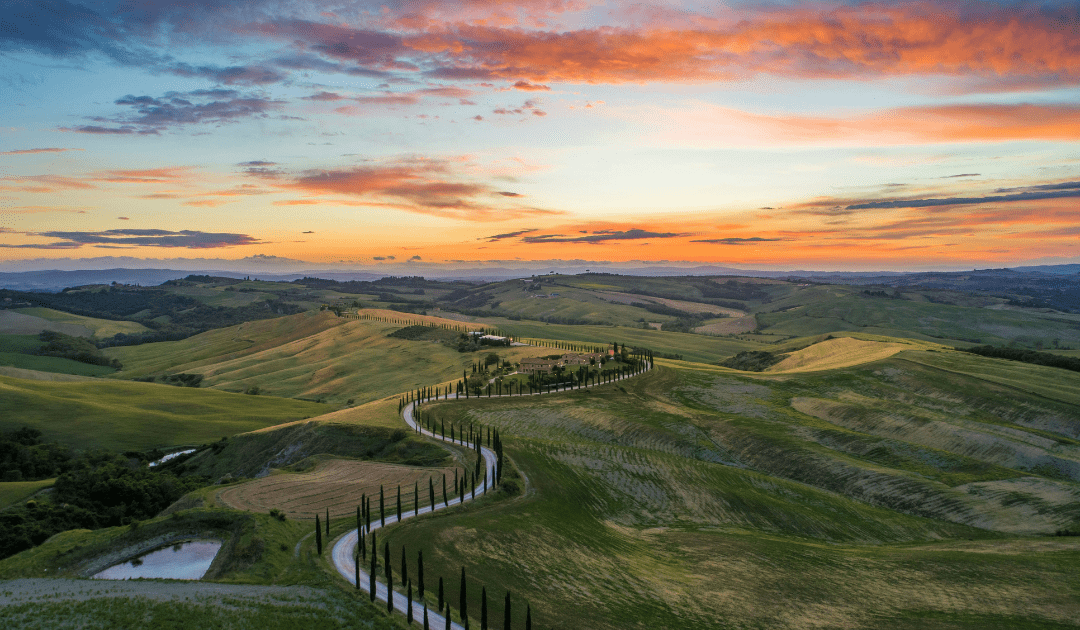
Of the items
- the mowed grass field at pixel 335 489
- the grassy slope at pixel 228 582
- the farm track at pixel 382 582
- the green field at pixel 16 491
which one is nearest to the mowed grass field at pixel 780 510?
the farm track at pixel 382 582

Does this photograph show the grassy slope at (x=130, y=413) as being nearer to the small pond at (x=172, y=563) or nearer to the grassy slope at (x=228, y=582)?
the grassy slope at (x=228, y=582)

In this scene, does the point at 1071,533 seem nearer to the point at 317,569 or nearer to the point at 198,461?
the point at 317,569

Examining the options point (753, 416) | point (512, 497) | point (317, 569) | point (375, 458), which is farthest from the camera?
point (753, 416)

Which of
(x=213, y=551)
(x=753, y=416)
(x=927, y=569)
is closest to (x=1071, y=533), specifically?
(x=927, y=569)

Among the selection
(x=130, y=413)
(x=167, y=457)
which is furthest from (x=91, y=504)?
(x=130, y=413)

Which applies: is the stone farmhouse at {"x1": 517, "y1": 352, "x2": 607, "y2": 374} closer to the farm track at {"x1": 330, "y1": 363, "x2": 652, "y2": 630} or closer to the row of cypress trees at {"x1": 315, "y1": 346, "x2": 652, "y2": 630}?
the row of cypress trees at {"x1": 315, "y1": 346, "x2": 652, "y2": 630}

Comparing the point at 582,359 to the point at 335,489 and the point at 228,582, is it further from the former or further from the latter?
the point at 228,582
